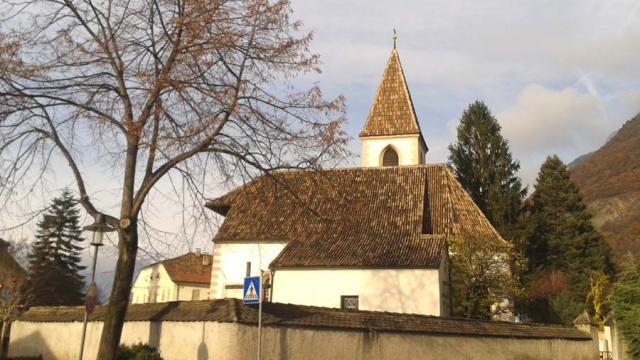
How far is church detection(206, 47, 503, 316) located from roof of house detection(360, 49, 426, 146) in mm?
9584

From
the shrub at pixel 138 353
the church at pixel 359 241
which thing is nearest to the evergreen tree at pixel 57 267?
the church at pixel 359 241

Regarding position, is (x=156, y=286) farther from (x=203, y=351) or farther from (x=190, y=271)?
(x=203, y=351)

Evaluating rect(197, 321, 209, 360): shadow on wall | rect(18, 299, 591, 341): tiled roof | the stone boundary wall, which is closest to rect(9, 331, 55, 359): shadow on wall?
the stone boundary wall

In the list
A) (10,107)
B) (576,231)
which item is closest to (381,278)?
(10,107)

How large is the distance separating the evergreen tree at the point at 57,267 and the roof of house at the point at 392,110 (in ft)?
71.5

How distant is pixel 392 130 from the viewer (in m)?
42.1

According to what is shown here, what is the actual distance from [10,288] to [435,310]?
2117 cm

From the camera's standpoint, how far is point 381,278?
81.3ft

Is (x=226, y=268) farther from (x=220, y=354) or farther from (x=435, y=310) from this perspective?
(x=220, y=354)

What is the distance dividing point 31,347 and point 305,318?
887 cm

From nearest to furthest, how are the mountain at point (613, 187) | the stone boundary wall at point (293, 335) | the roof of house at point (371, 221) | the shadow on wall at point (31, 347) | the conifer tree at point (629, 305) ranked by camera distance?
1. the stone boundary wall at point (293, 335)
2. the shadow on wall at point (31, 347)
3. the conifer tree at point (629, 305)
4. the roof of house at point (371, 221)
5. the mountain at point (613, 187)

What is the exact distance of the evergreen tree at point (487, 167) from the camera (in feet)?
137

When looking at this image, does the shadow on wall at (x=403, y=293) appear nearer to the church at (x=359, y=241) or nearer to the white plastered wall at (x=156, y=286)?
the church at (x=359, y=241)

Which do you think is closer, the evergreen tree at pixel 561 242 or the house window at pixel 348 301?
the house window at pixel 348 301
